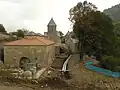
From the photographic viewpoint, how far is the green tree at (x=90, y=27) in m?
37.2

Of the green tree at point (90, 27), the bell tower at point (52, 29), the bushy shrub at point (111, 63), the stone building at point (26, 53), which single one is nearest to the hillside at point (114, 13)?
the bell tower at point (52, 29)

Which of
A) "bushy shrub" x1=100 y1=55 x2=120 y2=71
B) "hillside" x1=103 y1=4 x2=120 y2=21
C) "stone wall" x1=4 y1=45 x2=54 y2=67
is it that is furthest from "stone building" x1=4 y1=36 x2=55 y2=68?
"hillside" x1=103 y1=4 x2=120 y2=21

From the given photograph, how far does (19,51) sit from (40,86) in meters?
16.9

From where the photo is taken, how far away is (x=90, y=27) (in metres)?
36.9

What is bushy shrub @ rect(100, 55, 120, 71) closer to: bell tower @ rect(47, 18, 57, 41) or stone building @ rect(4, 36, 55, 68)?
stone building @ rect(4, 36, 55, 68)

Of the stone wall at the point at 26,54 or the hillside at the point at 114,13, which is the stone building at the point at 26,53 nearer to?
the stone wall at the point at 26,54

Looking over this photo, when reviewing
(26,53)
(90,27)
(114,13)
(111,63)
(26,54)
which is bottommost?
(111,63)

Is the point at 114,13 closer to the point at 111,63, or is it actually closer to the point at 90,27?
the point at 90,27

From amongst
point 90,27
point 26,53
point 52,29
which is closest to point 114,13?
point 52,29

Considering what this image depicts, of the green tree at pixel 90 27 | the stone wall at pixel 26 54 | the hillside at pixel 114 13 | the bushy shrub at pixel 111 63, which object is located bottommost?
the bushy shrub at pixel 111 63

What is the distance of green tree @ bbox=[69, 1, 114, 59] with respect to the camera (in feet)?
122

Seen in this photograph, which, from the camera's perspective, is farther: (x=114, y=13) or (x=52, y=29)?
(x=114, y=13)

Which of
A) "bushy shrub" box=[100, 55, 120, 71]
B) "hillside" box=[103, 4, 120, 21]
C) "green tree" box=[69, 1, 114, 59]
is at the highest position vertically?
"hillside" box=[103, 4, 120, 21]

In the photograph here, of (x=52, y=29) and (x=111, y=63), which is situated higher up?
(x=52, y=29)
